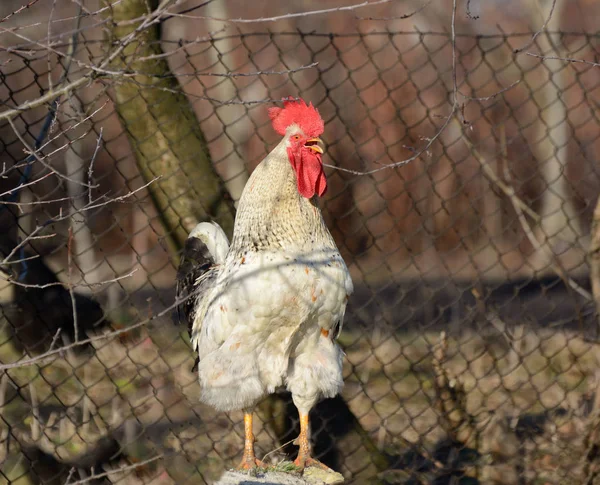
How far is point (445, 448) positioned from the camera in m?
4.45

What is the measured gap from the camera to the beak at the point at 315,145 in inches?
109

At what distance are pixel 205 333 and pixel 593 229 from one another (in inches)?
70.2

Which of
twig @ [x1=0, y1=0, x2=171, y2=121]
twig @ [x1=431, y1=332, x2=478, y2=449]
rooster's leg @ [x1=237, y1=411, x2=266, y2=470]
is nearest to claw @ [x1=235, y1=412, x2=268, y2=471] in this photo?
rooster's leg @ [x1=237, y1=411, x2=266, y2=470]

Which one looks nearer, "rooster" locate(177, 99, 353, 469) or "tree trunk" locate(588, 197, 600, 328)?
"rooster" locate(177, 99, 353, 469)

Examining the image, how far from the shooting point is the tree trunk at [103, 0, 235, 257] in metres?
3.54

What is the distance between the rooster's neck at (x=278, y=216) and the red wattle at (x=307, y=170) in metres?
0.03

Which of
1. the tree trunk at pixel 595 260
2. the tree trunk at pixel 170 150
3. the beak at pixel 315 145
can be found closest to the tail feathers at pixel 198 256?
the tree trunk at pixel 170 150

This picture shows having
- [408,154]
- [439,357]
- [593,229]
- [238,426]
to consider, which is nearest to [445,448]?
[439,357]

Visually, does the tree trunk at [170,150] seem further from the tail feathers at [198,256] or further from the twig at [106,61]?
the twig at [106,61]

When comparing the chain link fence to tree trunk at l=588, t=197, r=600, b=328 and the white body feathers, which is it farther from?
the white body feathers

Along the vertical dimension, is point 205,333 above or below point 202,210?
below

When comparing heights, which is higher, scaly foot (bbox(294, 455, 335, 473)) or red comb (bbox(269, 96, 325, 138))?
red comb (bbox(269, 96, 325, 138))

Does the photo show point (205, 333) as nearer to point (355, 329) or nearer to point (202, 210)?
point (202, 210)

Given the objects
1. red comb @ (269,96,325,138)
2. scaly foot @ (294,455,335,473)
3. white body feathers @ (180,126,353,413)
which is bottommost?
scaly foot @ (294,455,335,473)
